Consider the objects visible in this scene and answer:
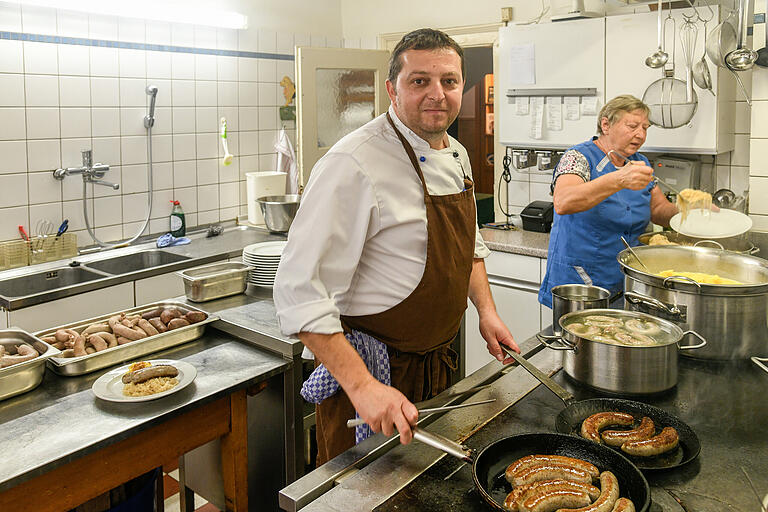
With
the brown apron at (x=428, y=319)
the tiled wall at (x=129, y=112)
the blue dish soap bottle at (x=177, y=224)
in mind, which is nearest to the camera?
the brown apron at (x=428, y=319)

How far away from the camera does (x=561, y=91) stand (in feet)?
12.6

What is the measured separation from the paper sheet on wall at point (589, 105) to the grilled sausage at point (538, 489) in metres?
2.98

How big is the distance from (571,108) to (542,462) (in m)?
3.01

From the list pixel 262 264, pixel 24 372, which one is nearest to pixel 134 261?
pixel 262 264

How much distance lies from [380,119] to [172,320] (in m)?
1.20

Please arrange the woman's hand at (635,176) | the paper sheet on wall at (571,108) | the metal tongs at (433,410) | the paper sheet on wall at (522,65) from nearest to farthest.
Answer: the metal tongs at (433,410)
the woman's hand at (635,176)
the paper sheet on wall at (571,108)
the paper sheet on wall at (522,65)

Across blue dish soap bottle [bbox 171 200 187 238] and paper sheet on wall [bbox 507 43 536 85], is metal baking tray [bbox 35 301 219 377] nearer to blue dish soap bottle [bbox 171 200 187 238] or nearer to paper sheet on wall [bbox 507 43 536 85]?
blue dish soap bottle [bbox 171 200 187 238]

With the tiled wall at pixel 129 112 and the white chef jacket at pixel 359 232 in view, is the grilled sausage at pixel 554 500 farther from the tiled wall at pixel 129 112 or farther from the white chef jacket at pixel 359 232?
the tiled wall at pixel 129 112

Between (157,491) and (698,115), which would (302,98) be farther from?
(157,491)

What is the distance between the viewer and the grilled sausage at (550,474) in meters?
1.15

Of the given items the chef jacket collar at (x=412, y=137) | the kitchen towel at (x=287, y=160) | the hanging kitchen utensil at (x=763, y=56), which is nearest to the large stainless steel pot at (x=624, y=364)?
the chef jacket collar at (x=412, y=137)

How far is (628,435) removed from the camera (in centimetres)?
129

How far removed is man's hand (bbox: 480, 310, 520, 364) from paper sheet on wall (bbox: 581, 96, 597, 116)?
2.26m

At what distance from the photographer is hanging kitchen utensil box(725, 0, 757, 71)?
2764 millimetres
